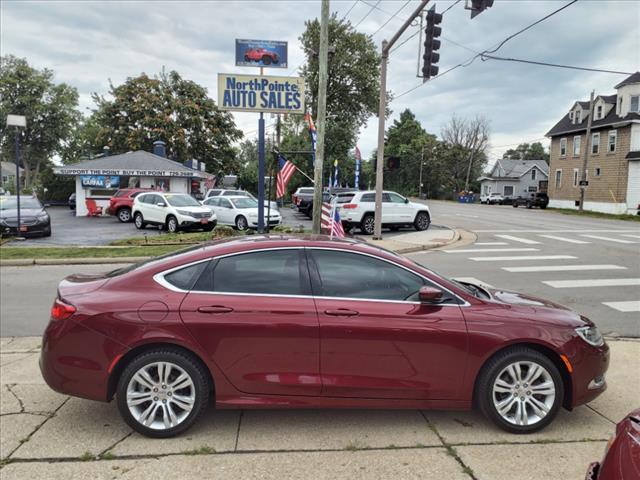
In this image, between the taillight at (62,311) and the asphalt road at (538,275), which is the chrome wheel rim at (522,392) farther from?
the asphalt road at (538,275)

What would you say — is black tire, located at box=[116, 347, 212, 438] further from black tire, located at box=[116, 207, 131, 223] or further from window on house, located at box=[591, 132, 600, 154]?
window on house, located at box=[591, 132, 600, 154]

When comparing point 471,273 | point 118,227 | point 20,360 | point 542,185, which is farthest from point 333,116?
point 20,360

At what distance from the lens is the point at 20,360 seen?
5.27m

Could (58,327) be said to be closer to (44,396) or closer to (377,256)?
(44,396)

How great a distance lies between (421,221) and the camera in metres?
20.2

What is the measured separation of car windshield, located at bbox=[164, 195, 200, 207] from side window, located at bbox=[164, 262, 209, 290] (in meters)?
17.1

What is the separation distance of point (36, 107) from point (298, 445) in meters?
66.4

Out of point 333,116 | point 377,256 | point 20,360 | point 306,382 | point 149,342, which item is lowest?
point 20,360

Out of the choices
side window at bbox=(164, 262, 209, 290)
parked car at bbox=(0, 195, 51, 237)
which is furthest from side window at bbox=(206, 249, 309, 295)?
parked car at bbox=(0, 195, 51, 237)

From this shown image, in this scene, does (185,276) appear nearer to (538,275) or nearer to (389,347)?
(389,347)

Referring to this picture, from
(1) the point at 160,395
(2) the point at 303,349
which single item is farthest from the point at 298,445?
(1) the point at 160,395

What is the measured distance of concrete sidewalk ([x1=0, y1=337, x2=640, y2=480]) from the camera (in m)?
3.15

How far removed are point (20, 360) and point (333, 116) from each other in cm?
4806

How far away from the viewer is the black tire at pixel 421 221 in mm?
20116
